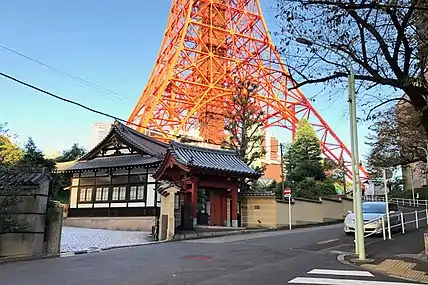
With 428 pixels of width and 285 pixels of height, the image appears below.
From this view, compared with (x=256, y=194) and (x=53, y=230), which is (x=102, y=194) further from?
(x=53, y=230)

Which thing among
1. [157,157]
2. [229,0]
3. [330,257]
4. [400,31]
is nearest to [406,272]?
[330,257]

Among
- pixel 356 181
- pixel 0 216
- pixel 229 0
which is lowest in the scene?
pixel 0 216

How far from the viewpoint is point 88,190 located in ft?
83.7

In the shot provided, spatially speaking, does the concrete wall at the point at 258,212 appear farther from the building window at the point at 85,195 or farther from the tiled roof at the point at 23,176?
the tiled roof at the point at 23,176

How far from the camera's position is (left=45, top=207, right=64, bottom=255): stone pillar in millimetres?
10617

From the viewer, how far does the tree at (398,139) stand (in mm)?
18555

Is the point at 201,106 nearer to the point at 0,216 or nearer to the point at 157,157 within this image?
the point at 157,157

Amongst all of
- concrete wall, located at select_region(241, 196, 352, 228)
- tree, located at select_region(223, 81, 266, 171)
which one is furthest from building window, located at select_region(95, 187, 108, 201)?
concrete wall, located at select_region(241, 196, 352, 228)

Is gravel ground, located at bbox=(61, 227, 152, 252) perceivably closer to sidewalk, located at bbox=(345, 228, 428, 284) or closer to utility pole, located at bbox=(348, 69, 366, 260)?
utility pole, located at bbox=(348, 69, 366, 260)

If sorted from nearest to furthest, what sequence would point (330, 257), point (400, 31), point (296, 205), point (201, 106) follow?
point (400, 31)
point (330, 257)
point (296, 205)
point (201, 106)

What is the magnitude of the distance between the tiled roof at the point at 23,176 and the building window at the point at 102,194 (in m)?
14.3

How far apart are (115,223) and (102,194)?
236 centimetres

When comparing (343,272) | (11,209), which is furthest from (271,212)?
(11,209)

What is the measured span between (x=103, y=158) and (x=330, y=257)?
18.4 m
